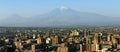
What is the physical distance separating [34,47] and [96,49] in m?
6.27

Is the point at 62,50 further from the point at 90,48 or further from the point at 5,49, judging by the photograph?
the point at 5,49

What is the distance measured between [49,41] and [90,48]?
1157 centimetres

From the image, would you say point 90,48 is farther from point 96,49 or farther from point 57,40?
point 57,40

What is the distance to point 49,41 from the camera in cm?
4275

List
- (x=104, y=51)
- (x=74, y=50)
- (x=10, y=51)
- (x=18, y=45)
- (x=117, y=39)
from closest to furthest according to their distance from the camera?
1. (x=104, y=51)
2. (x=10, y=51)
3. (x=74, y=50)
4. (x=18, y=45)
5. (x=117, y=39)

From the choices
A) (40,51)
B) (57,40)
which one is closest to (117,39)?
(57,40)

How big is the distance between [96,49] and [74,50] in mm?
3282

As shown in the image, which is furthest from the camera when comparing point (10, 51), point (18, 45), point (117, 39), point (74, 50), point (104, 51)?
point (117, 39)

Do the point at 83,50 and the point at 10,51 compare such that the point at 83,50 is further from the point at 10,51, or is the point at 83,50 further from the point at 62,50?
the point at 10,51

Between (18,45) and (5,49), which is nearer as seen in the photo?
(5,49)

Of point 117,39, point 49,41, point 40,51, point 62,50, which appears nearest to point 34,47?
point 40,51

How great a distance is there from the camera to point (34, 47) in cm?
3353

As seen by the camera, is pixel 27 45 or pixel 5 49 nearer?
pixel 5 49

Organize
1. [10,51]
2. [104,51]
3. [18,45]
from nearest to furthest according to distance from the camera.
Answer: [104,51]
[10,51]
[18,45]
